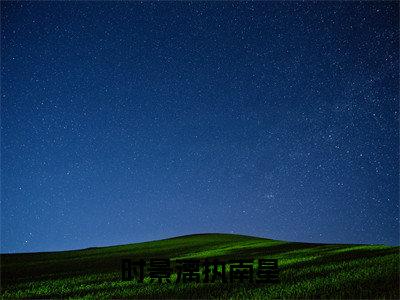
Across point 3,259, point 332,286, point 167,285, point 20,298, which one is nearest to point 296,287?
point 332,286

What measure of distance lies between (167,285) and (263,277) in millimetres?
3929

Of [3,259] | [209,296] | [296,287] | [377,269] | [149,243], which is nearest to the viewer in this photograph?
[209,296]

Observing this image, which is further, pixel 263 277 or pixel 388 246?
pixel 388 246

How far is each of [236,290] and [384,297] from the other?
5188 millimetres

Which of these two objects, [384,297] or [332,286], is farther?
[332,286]

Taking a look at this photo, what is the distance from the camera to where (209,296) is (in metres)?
16.3

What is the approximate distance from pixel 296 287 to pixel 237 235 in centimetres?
4126

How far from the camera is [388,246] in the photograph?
3170cm

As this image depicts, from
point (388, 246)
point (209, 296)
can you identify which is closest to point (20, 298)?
point (209, 296)

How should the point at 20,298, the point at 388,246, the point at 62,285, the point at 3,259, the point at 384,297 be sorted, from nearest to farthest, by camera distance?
the point at 384,297 < the point at 20,298 < the point at 62,285 < the point at 388,246 < the point at 3,259

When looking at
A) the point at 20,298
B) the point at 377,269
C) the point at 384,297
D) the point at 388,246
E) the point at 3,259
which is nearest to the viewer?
the point at 384,297

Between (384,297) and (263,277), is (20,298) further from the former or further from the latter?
(384,297)

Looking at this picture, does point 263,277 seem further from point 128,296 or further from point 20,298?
point 20,298

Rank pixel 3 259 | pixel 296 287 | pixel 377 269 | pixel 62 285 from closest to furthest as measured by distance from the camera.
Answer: pixel 296 287 → pixel 377 269 → pixel 62 285 → pixel 3 259
